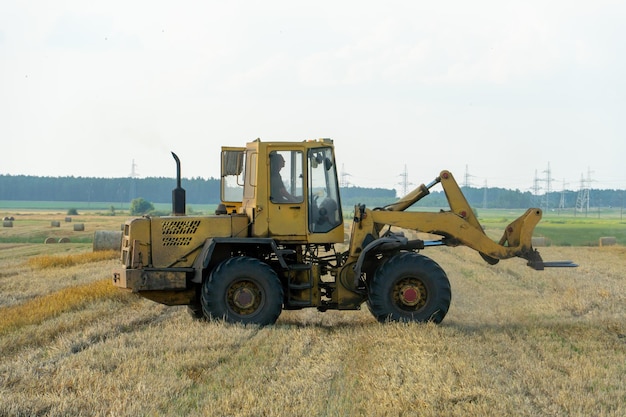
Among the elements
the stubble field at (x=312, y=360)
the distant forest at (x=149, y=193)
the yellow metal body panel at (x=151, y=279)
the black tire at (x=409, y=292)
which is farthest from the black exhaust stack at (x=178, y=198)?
the distant forest at (x=149, y=193)

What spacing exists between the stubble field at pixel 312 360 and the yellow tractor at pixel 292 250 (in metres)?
0.49

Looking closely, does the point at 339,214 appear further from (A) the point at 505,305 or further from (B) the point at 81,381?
(B) the point at 81,381

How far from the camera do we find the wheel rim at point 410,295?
41.6 ft

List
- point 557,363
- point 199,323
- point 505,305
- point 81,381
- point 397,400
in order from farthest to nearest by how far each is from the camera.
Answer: point 505,305, point 199,323, point 557,363, point 81,381, point 397,400

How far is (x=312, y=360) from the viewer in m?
9.77

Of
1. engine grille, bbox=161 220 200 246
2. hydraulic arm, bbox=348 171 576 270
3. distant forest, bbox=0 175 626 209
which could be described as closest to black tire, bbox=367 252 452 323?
hydraulic arm, bbox=348 171 576 270

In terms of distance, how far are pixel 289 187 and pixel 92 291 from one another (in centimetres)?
496

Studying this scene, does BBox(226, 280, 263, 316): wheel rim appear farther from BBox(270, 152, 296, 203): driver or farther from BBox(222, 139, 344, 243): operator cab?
BBox(270, 152, 296, 203): driver

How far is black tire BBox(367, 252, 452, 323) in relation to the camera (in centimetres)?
1264

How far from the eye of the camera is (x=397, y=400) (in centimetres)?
762

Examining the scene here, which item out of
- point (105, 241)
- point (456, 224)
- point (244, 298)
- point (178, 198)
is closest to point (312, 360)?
point (244, 298)

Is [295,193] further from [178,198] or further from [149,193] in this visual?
[149,193]

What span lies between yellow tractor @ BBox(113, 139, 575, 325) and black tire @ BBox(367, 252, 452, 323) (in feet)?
0.05

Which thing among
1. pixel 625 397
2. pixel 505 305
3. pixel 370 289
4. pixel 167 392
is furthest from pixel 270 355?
pixel 505 305
